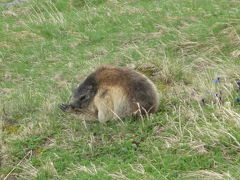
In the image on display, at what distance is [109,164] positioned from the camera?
4.86 metres

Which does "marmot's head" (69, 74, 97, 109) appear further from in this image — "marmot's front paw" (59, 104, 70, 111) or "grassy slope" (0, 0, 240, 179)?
"grassy slope" (0, 0, 240, 179)

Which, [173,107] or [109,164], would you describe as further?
[173,107]

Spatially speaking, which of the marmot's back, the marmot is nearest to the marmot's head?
the marmot

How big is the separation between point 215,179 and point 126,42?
746cm

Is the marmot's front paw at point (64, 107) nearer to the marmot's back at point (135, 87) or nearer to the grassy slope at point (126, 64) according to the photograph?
the grassy slope at point (126, 64)

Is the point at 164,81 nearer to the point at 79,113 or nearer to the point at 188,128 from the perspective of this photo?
the point at 79,113

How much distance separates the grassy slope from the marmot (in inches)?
5.4

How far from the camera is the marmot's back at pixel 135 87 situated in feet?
18.9

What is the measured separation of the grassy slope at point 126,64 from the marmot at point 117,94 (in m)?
0.14

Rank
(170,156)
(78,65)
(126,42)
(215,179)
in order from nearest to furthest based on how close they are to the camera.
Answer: (215,179) < (170,156) < (78,65) < (126,42)

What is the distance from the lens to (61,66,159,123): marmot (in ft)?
18.9

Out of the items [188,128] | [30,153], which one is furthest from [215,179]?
[30,153]

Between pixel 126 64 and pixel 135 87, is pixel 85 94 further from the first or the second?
pixel 126 64

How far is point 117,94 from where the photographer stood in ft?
19.2
